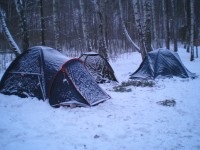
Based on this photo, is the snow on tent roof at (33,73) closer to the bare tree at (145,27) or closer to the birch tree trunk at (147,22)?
the bare tree at (145,27)

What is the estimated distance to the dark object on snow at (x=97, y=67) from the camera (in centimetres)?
1111

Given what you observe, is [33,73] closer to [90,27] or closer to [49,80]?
[49,80]

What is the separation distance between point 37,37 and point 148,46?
42.9 feet

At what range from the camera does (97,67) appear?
11219 mm

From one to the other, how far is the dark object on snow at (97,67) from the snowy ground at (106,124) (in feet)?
8.70

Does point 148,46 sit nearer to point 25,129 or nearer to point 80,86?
point 80,86

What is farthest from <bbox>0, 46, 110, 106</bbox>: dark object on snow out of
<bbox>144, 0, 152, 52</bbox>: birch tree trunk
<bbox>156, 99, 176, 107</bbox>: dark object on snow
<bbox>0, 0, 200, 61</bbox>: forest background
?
<bbox>144, 0, 152, 52</bbox>: birch tree trunk

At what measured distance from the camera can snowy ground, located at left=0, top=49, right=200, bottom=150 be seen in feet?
16.5

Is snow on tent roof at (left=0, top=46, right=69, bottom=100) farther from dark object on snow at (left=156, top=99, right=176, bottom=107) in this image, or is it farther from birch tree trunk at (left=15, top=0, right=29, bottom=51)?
dark object on snow at (left=156, top=99, right=176, bottom=107)

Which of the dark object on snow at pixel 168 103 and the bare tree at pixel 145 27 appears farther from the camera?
the bare tree at pixel 145 27

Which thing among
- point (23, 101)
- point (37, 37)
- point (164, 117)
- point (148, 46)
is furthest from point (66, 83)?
point (37, 37)

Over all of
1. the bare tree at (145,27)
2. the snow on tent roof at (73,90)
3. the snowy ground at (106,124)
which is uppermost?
the bare tree at (145,27)

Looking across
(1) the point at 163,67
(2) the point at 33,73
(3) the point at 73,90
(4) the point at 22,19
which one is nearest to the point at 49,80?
(2) the point at 33,73

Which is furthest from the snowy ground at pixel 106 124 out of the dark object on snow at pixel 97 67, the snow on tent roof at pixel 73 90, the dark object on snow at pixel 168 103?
the dark object on snow at pixel 97 67
